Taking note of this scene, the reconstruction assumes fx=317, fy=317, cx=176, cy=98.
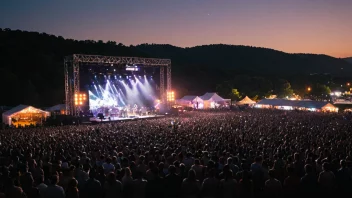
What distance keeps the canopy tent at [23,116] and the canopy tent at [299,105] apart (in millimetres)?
28379

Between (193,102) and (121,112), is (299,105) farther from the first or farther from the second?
(121,112)

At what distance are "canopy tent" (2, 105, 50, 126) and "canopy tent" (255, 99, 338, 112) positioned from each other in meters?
28.4

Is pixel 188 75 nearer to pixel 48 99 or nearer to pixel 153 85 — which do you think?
pixel 153 85

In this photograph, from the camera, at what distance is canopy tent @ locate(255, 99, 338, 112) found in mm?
35125

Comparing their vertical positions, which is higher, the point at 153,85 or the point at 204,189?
the point at 153,85

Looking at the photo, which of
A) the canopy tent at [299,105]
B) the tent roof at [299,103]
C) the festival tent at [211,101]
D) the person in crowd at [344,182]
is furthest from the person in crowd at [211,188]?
the festival tent at [211,101]

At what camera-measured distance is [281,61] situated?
151 metres

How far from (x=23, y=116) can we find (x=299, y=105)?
98.7 feet

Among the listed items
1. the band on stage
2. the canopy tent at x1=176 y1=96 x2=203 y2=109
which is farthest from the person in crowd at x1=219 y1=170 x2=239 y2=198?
the canopy tent at x1=176 y1=96 x2=203 y2=109

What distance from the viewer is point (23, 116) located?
27719mm

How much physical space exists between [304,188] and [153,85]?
4326 cm

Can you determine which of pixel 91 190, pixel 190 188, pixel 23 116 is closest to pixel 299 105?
pixel 23 116

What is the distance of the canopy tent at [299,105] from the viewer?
1383 inches

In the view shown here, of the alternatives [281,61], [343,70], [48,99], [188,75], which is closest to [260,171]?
[48,99]
